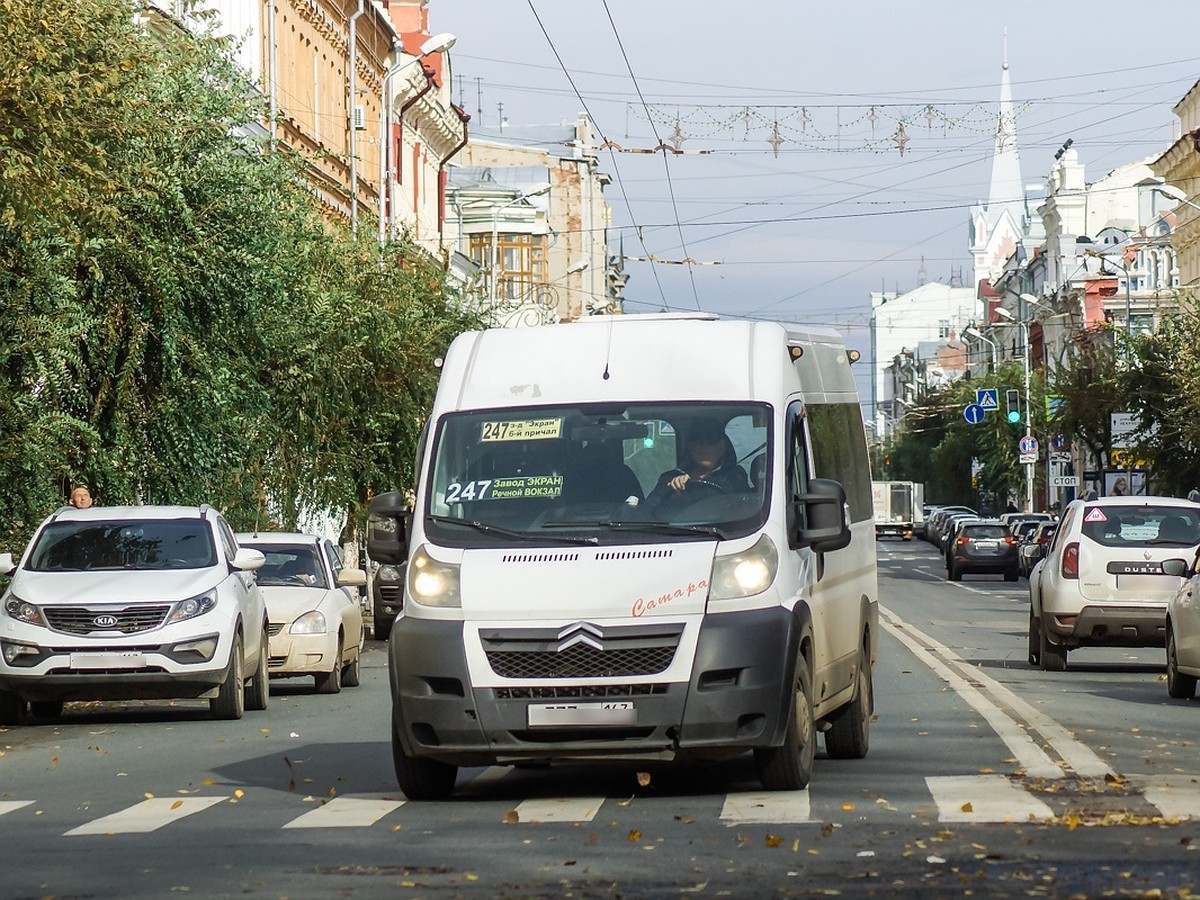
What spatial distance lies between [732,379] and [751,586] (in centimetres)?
136

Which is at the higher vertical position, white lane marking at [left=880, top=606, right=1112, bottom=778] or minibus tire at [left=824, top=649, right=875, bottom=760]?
minibus tire at [left=824, top=649, right=875, bottom=760]

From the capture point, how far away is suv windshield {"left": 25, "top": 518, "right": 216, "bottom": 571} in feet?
63.2

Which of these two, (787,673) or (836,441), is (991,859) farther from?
(836,441)

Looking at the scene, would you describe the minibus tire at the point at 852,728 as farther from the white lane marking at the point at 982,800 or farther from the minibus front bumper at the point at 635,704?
the minibus front bumper at the point at 635,704

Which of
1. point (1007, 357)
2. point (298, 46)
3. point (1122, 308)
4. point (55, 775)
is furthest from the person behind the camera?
point (1007, 357)

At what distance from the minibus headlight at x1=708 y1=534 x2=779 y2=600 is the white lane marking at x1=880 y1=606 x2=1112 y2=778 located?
186cm

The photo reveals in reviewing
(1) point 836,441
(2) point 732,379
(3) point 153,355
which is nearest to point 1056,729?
(1) point 836,441

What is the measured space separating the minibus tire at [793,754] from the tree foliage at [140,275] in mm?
7431

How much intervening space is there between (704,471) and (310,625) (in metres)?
10.6

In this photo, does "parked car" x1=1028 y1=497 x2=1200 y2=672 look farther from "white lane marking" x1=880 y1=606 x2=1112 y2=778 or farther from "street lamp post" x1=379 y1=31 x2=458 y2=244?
"street lamp post" x1=379 y1=31 x2=458 y2=244

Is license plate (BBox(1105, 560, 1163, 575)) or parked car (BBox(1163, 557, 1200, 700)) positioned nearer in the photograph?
parked car (BBox(1163, 557, 1200, 700))

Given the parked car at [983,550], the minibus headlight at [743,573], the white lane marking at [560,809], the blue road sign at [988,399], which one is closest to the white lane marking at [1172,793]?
the minibus headlight at [743,573]

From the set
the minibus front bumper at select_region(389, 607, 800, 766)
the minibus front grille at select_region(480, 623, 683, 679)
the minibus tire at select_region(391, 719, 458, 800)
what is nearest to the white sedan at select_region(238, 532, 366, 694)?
the minibus tire at select_region(391, 719, 458, 800)

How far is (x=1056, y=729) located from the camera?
15.5 meters
